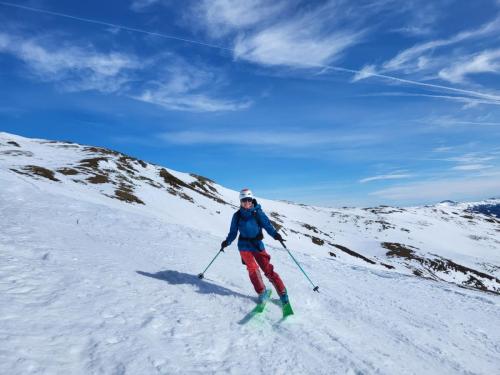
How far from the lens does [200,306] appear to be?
30.9ft

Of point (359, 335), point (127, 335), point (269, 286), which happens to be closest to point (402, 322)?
point (359, 335)

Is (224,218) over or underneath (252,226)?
over

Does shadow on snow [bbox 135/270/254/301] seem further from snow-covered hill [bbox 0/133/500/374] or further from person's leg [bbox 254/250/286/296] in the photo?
person's leg [bbox 254/250/286/296]

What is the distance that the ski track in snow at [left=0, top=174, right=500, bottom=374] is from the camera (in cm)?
654

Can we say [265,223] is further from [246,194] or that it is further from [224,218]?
[224,218]

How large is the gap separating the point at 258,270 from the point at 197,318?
2271 millimetres

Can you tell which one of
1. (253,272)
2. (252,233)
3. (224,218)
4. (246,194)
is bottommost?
(253,272)

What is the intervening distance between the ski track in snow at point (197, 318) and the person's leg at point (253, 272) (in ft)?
1.85

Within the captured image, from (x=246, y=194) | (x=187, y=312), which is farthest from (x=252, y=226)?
(x=187, y=312)

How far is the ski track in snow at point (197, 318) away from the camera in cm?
654

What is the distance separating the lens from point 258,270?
10.2 m

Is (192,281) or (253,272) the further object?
(192,281)

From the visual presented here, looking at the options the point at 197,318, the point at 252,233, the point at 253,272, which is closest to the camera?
the point at 197,318

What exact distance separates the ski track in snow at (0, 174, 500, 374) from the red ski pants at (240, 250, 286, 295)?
0.62 metres
